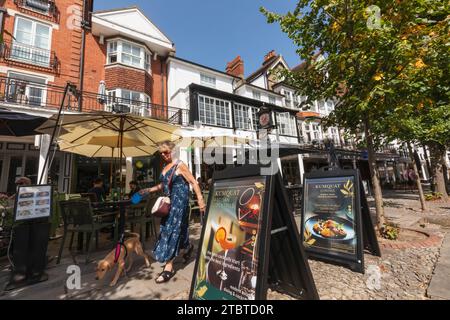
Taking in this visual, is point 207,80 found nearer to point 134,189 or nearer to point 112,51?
point 112,51

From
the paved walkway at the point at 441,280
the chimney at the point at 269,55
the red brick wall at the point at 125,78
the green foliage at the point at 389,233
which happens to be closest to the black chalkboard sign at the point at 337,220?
the paved walkway at the point at 441,280

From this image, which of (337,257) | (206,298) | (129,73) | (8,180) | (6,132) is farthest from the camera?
(129,73)

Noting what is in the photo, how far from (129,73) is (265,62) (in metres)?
14.3

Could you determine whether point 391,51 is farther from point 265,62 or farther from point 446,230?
point 265,62

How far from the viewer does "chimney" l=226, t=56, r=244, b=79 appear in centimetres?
1801

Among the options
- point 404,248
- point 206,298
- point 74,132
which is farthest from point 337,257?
point 74,132

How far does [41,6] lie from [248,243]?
1616cm

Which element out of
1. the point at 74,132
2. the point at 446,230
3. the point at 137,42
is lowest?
the point at 446,230

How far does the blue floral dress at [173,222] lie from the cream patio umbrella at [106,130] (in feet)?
5.45

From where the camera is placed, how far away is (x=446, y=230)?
16.7 feet

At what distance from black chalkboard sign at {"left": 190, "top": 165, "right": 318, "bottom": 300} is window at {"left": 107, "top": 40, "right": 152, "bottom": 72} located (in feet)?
41.3

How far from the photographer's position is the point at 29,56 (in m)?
10.1

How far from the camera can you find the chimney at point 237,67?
18.0m

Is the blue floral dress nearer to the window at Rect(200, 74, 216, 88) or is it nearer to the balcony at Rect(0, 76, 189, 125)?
the balcony at Rect(0, 76, 189, 125)
